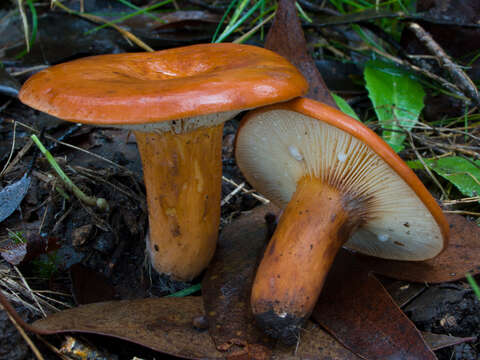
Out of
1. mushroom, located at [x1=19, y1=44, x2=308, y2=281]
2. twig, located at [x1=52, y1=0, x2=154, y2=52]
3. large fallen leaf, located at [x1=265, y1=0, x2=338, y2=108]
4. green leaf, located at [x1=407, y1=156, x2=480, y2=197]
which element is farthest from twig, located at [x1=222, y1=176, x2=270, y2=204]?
twig, located at [x1=52, y1=0, x2=154, y2=52]

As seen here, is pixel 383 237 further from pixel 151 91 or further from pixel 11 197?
pixel 11 197

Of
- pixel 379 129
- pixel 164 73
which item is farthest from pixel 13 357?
pixel 379 129

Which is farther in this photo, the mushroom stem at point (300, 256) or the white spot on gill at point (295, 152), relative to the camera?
the white spot on gill at point (295, 152)

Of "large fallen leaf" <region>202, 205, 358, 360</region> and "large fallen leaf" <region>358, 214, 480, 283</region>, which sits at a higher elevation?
"large fallen leaf" <region>358, 214, 480, 283</region>

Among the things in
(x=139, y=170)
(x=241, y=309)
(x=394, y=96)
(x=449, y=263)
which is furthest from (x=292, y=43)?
(x=241, y=309)

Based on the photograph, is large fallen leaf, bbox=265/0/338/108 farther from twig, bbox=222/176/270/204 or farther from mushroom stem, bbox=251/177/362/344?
mushroom stem, bbox=251/177/362/344

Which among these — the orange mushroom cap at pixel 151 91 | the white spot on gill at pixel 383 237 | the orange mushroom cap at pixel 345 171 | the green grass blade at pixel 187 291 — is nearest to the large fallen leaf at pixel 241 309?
the green grass blade at pixel 187 291

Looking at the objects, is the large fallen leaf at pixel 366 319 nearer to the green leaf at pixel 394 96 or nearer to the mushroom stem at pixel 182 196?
the mushroom stem at pixel 182 196
